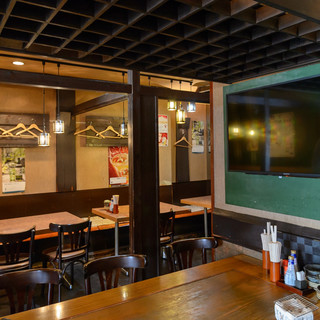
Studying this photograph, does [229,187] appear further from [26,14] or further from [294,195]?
[26,14]

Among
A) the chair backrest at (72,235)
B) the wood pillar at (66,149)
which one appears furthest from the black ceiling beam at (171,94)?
the wood pillar at (66,149)

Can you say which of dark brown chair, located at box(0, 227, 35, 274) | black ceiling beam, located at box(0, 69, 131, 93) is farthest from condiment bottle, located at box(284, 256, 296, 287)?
dark brown chair, located at box(0, 227, 35, 274)

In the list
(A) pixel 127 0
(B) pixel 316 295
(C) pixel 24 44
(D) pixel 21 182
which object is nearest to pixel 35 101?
(D) pixel 21 182

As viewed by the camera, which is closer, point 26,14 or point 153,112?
point 26,14

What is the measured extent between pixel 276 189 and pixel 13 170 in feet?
14.4

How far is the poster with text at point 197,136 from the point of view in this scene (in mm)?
7617

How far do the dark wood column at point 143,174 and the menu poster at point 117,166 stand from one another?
10.1 feet

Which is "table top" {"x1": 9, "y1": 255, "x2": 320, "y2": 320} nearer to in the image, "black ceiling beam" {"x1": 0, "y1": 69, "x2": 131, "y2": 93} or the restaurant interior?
the restaurant interior

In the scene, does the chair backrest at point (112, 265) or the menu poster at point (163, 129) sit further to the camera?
the menu poster at point (163, 129)

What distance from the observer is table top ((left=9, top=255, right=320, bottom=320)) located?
1604mm

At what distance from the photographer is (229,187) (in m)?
3.25

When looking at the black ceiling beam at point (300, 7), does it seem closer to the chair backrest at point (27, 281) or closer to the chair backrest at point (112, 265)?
the chair backrest at point (112, 265)

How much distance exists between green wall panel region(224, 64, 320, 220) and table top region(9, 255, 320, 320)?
72cm

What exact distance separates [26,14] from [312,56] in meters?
2.02
